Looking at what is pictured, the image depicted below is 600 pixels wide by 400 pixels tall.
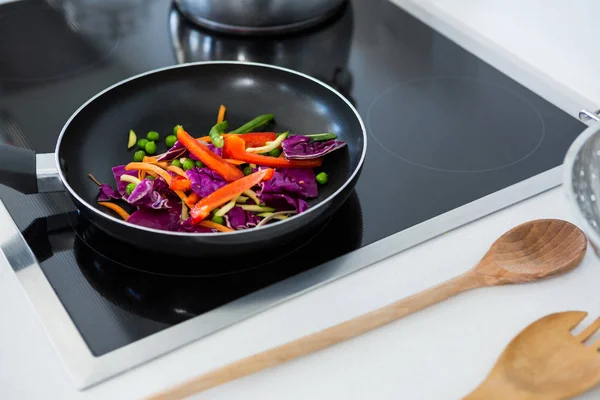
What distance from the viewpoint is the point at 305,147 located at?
0.95m

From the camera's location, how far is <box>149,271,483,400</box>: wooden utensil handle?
677 millimetres

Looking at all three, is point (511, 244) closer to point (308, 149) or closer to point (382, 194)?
point (382, 194)

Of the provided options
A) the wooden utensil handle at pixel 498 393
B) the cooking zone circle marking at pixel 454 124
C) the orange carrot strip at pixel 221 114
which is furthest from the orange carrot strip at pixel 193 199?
the wooden utensil handle at pixel 498 393

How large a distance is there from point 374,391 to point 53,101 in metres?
0.75

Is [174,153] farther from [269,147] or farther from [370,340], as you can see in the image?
[370,340]

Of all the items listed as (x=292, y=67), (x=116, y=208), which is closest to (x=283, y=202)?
(x=116, y=208)

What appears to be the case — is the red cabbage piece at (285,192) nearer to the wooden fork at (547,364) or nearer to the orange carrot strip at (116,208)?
the orange carrot strip at (116,208)

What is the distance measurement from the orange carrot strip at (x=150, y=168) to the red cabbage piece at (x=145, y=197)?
1.8 inches

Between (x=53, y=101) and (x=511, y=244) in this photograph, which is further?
(x=53, y=101)

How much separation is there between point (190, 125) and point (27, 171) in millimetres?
275

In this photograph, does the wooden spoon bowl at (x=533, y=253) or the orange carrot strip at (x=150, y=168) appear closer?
the wooden spoon bowl at (x=533, y=253)

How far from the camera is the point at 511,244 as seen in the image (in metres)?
0.82

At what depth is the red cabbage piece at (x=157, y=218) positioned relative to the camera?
2.75 feet

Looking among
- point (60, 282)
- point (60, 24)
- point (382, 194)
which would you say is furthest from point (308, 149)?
point (60, 24)
